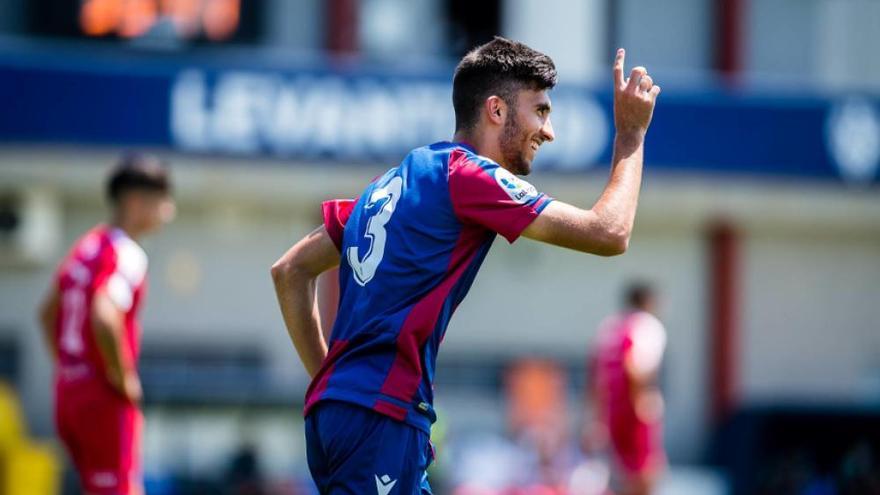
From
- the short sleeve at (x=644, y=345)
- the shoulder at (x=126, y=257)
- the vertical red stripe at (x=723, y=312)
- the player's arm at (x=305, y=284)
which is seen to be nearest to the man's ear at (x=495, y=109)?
the player's arm at (x=305, y=284)

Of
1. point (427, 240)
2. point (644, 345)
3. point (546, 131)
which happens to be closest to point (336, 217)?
point (427, 240)

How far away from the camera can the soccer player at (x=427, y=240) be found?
3.67 metres

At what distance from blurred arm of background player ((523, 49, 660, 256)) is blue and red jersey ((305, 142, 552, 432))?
0.20 ft

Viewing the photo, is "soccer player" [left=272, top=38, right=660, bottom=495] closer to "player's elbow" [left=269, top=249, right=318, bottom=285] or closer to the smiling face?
the smiling face

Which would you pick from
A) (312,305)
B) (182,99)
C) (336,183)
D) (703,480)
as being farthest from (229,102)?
(312,305)

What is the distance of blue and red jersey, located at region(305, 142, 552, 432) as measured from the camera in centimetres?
367

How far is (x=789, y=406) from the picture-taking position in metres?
13.9

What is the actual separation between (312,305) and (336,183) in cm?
1070

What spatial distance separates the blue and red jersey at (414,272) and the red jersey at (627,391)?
23.3 ft

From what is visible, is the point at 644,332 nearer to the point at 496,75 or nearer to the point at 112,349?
the point at 112,349

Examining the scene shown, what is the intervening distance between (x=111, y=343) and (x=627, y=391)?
5.53 metres

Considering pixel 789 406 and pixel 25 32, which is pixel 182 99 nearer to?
pixel 25 32

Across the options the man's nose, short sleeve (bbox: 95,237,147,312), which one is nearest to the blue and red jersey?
the man's nose

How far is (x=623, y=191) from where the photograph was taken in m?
3.72
